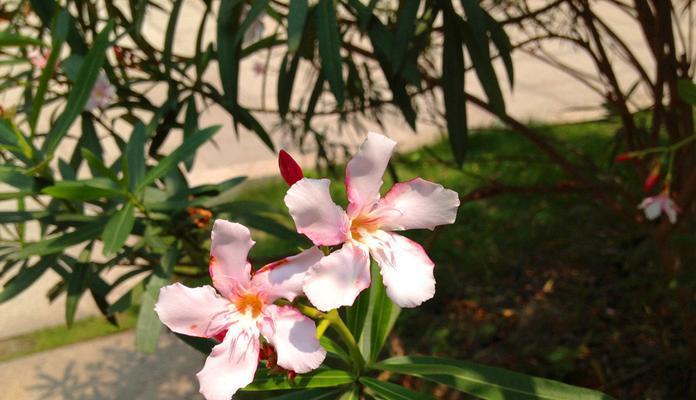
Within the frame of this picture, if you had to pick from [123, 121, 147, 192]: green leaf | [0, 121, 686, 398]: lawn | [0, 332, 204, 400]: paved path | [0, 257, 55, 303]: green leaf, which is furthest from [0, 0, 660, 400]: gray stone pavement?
[0, 257, 55, 303]: green leaf

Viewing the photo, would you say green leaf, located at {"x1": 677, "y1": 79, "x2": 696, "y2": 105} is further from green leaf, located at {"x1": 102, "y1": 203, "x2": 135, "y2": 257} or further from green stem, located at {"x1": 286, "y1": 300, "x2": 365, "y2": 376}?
green leaf, located at {"x1": 102, "y1": 203, "x2": 135, "y2": 257}

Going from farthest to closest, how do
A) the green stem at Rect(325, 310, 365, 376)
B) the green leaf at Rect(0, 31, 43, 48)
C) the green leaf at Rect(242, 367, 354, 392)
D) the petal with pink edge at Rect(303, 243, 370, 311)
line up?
the green leaf at Rect(0, 31, 43, 48) < the green leaf at Rect(242, 367, 354, 392) < the green stem at Rect(325, 310, 365, 376) < the petal with pink edge at Rect(303, 243, 370, 311)

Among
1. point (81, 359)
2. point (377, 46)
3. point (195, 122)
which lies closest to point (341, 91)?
point (377, 46)

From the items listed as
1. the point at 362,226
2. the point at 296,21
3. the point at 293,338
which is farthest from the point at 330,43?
the point at 293,338

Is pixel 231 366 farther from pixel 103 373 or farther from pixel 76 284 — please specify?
pixel 103 373

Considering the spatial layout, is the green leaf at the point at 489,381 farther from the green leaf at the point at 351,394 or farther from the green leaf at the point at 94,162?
the green leaf at the point at 94,162
